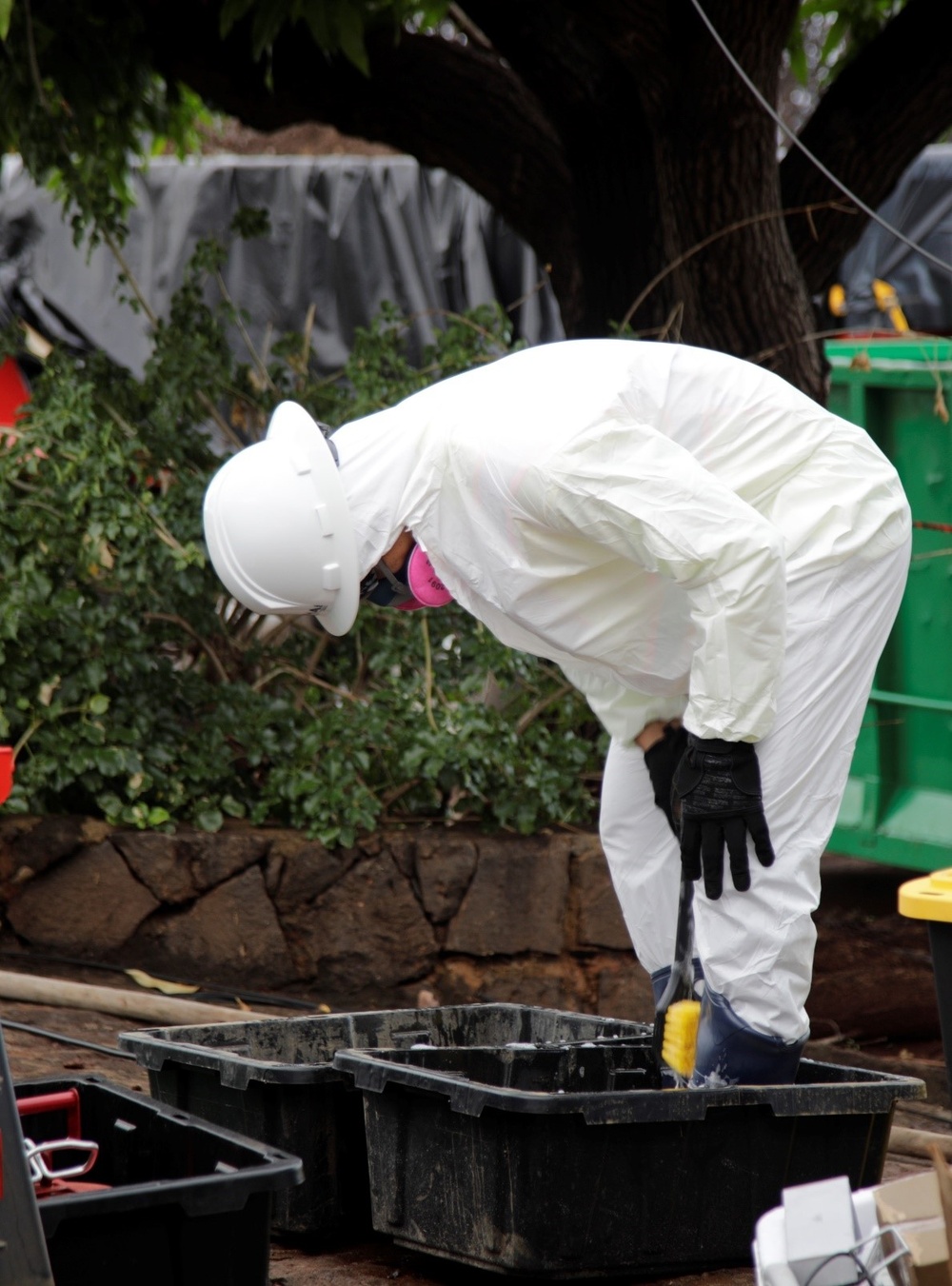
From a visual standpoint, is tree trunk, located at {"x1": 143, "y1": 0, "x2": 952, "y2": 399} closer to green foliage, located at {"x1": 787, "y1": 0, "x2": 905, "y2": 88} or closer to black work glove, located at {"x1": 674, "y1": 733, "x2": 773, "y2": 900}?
green foliage, located at {"x1": 787, "y1": 0, "x2": 905, "y2": 88}

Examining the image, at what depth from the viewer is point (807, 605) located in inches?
121

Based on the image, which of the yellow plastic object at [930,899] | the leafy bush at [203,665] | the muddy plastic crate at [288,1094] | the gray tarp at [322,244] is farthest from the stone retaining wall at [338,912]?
the gray tarp at [322,244]

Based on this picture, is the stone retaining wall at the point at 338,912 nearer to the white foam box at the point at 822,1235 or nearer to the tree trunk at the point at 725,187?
the tree trunk at the point at 725,187

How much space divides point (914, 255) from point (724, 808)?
23.7 feet

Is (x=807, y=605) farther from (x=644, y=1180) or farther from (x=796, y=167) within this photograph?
(x=796, y=167)

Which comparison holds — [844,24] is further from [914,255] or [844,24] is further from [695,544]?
[695,544]

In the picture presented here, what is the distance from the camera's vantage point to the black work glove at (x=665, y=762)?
133 inches

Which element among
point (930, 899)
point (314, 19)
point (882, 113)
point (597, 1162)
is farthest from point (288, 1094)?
point (882, 113)

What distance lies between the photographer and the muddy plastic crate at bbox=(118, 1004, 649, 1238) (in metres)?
3.13

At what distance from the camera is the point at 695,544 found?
2803 mm

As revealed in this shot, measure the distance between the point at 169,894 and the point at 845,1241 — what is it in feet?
11.1

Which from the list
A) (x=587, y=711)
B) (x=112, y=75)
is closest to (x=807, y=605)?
(x=587, y=711)

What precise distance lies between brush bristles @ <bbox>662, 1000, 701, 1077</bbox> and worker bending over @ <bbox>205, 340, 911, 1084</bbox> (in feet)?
0.27

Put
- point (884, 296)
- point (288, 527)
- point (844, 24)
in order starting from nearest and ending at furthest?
1. point (288, 527)
2. point (844, 24)
3. point (884, 296)
